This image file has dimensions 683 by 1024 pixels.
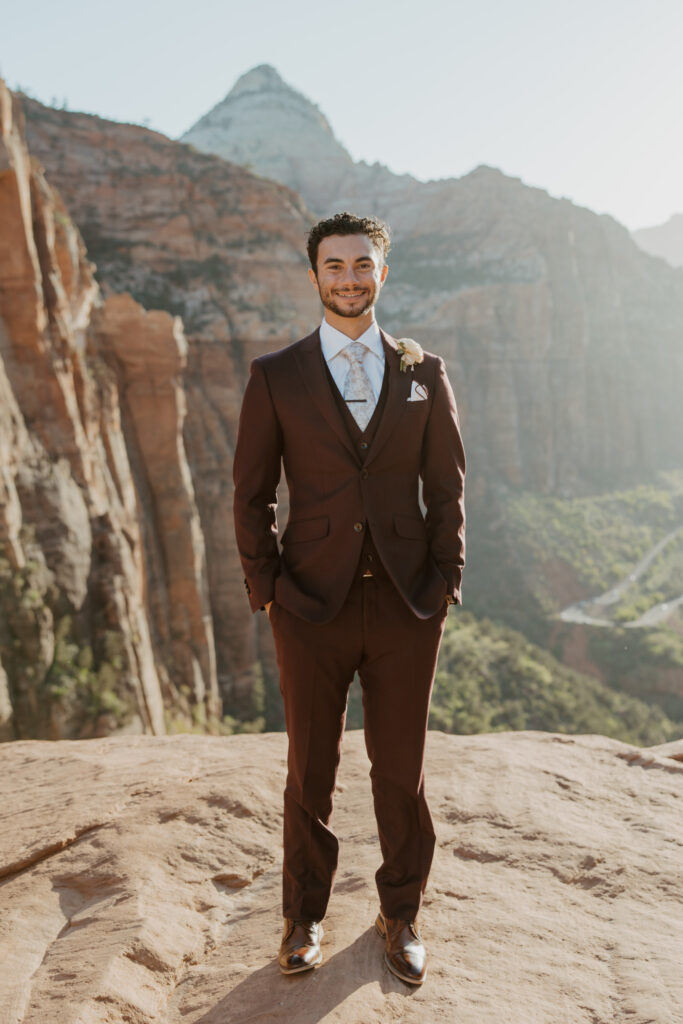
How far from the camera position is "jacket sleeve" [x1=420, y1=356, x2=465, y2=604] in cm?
254

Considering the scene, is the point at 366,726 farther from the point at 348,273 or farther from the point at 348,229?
the point at 348,229

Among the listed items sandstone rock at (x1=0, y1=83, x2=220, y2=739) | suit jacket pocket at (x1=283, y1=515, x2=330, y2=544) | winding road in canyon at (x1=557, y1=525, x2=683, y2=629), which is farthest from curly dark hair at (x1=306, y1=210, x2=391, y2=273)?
winding road in canyon at (x1=557, y1=525, x2=683, y2=629)

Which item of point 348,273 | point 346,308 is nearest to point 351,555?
point 346,308

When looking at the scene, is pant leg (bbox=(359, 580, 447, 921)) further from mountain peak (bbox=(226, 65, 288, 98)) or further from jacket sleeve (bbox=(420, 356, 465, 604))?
mountain peak (bbox=(226, 65, 288, 98))

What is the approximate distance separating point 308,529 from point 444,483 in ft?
1.69

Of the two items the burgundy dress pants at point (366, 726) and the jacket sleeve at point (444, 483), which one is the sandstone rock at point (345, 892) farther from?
the jacket sleeve at point (444, 483)

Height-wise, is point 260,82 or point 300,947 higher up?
point 260,82

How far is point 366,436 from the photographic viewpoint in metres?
2.48

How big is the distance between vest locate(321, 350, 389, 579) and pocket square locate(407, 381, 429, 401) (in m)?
0.09

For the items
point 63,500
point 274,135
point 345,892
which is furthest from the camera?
point 274,135

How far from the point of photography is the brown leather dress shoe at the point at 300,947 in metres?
2.44

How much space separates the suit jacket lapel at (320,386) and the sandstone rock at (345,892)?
5.73ft

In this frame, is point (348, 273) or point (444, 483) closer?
point (348, 273)

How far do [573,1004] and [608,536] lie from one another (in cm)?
5480
